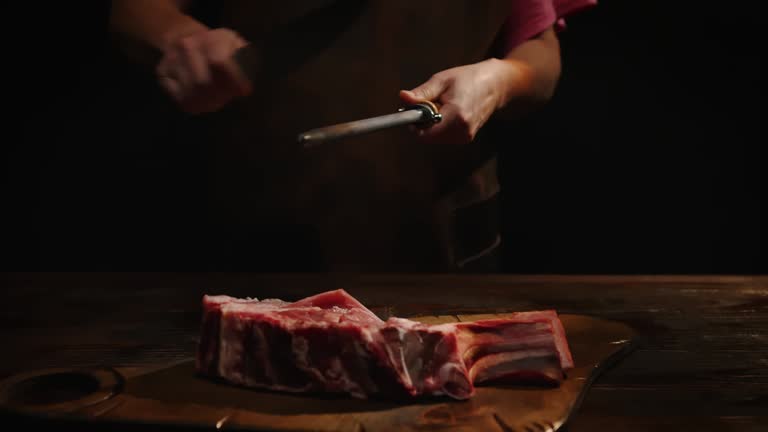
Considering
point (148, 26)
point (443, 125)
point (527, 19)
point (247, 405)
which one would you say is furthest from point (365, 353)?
point (527, 19)

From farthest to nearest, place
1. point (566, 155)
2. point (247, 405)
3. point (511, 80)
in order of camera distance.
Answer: point (566, 155) < point (511, 80) < point (247, 405)

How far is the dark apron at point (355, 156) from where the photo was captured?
2.38 m

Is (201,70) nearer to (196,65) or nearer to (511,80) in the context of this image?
(196,65)

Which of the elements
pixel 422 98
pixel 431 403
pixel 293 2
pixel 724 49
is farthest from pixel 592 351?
pixel 724 49

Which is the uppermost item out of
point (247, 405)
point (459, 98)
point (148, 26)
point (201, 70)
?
point (148, 26)

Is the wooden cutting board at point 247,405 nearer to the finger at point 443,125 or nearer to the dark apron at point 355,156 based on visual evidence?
the finger at point 443,125

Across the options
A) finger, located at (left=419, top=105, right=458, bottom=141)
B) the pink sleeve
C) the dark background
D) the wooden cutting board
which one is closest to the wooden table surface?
the wooden cutting board

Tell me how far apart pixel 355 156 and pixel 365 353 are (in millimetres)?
1286

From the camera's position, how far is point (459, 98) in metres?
1.95

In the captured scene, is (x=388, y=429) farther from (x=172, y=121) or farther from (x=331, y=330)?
(x=172, y=121)

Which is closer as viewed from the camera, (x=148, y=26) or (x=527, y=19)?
(x=148, y=26)

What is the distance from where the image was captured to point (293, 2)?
7.62 ft

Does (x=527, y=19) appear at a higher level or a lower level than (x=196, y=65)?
higher

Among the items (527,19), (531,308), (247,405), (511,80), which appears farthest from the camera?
(527,19)
